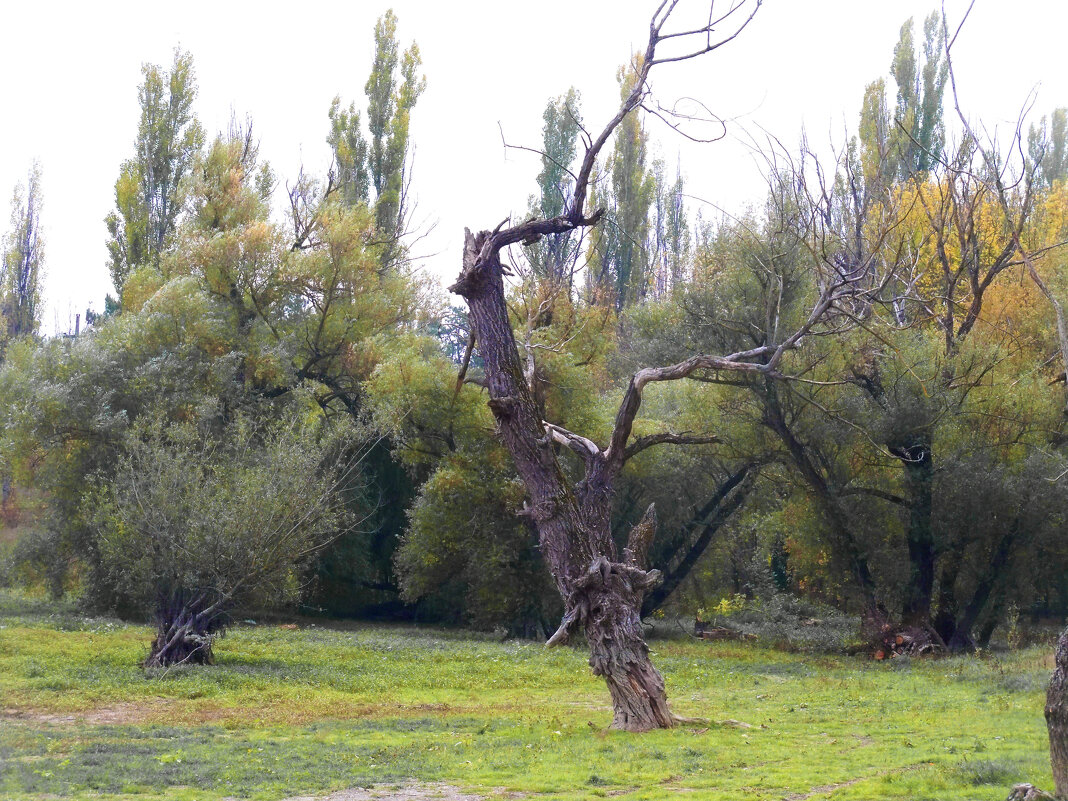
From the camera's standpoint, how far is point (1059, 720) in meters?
6.66

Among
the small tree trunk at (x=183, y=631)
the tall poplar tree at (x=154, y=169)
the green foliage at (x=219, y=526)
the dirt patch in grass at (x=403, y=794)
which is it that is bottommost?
the dirt patch in grass at (x=403, y=794)

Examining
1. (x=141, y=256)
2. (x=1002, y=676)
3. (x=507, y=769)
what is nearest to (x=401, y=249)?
(x=141, y=256)

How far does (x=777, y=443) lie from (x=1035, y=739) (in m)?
14.1

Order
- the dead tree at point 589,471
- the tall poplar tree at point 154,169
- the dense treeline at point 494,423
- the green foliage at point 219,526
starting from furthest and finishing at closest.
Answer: the tall poplar tree at point 154,169 → the dense treeline at point 494,423 → the green foliage at point 219,526 → the dead tree at point 589,471

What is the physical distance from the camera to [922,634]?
73.8 ft

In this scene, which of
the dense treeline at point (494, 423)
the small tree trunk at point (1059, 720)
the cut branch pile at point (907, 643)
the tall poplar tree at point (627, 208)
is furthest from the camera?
the tall poplar tree at point (627, 208)

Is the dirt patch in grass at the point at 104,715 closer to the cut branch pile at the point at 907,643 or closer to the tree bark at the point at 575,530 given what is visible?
the tree bark at the point at 575,530

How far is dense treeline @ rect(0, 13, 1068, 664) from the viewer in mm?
18656

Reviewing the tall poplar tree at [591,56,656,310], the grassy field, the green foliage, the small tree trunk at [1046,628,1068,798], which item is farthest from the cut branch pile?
the tall poplar tree at [591,56,656,310]

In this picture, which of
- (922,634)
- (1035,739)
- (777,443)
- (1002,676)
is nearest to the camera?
(1035,739)

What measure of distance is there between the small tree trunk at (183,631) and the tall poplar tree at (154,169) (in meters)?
19.8

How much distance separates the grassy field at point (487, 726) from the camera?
838 cm

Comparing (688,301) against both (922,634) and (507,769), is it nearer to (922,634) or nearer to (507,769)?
(922,634)

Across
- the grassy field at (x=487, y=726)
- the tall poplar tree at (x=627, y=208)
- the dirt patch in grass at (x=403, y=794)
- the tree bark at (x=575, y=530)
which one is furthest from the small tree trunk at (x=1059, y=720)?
the tall poplar tree at (x=627, y=208)
